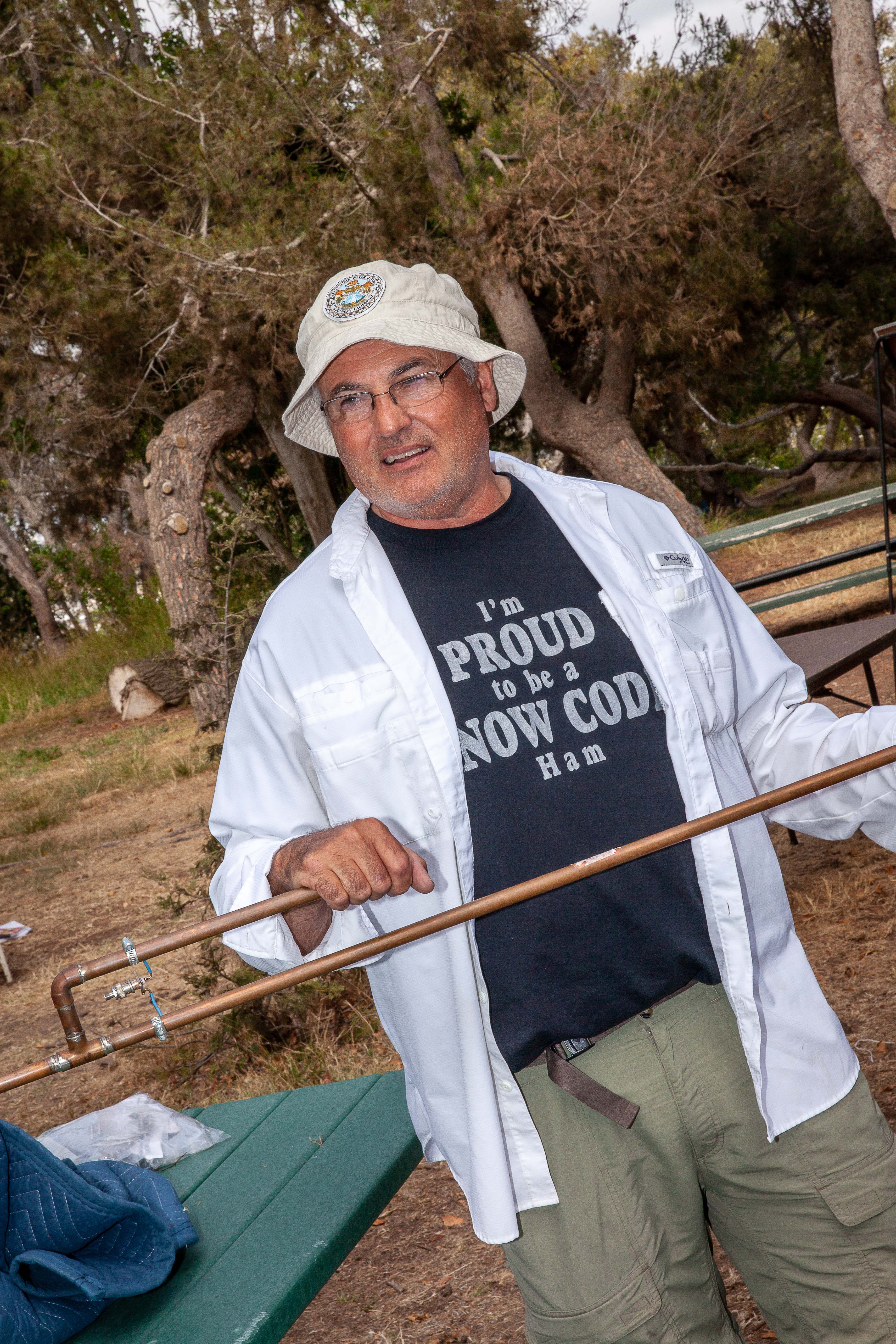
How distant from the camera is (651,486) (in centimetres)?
974

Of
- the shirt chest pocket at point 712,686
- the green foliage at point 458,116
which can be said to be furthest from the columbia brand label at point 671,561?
the green foliage at point 458,116

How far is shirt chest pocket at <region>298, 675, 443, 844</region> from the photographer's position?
163 centimetres

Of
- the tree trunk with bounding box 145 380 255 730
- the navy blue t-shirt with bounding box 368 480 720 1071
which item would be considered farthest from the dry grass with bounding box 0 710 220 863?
the navy blue t-shirt with bounding box 368 480 720 1071

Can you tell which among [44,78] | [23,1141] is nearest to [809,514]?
[23,1141]

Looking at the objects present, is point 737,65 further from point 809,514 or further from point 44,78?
point 44,78

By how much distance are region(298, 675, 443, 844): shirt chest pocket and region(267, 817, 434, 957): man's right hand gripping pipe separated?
0.50ft

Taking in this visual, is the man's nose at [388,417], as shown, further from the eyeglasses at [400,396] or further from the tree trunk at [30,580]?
the tree trunk at [30,580]

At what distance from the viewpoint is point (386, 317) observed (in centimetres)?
184

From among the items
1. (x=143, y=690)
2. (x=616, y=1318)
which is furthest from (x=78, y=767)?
(x=616, y=1318)

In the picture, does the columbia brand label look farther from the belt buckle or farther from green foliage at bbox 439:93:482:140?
green foliage at bbox 439:93:482:140

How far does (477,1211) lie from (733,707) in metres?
0.81

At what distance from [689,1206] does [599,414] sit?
898 cm

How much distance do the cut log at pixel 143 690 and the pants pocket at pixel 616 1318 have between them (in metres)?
11.4

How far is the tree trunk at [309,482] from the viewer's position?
39.9ft
